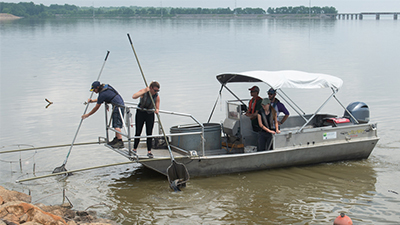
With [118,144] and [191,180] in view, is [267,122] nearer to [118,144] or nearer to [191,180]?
[191,180]

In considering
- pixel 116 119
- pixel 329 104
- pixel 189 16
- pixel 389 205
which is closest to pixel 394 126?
Answer: pixel 329 104

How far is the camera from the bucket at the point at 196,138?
10094 millimetres

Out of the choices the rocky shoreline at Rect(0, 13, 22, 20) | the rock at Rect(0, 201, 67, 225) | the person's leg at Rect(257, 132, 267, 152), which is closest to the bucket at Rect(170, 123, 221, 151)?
the person's leg at Rect(257, 132, 267, 152)

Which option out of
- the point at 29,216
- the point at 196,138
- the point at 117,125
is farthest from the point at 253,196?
the point at 29,216

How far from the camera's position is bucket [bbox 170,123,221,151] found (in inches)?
397

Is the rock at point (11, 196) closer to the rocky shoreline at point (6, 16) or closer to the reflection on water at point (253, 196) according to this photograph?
the reflection on water at point (253, 196)

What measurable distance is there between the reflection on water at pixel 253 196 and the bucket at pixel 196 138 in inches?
31.4

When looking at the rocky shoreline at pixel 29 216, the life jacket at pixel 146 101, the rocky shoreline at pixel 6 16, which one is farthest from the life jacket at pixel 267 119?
the rocky shoreline at pixel 6 16

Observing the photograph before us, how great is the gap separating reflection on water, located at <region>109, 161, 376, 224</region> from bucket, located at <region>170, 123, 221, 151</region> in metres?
0.80

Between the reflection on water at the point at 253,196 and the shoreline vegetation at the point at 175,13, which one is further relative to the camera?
the shoreline vegetation at the point at 175,13

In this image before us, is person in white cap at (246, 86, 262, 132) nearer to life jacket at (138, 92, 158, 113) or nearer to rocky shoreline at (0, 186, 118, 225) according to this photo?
life jacket at (138, 92, 158, 113)

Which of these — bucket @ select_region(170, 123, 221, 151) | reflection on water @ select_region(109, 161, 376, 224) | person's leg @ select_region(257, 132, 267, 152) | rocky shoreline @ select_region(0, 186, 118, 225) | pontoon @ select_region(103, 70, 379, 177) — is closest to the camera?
rocky shoreline @ select_region(0, 186, 118, 225)

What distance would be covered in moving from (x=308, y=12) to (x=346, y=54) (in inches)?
5362

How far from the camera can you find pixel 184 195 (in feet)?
29.7
